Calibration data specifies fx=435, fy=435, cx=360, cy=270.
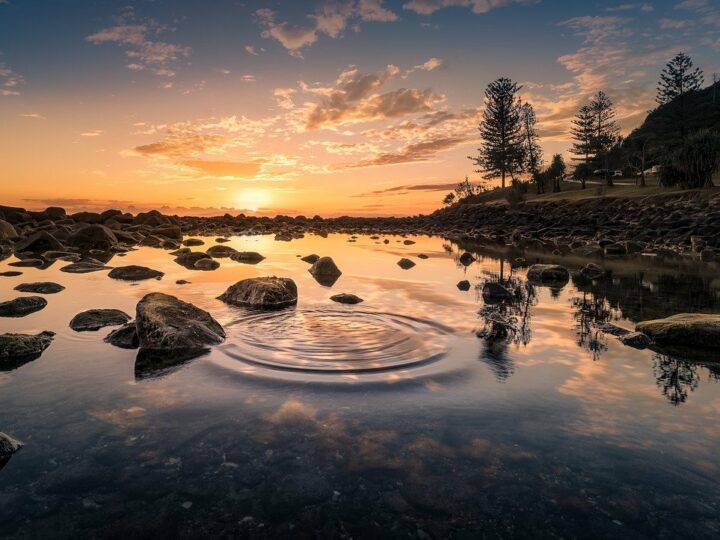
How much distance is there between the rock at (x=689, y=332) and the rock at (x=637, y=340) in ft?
0.75

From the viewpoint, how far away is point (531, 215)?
1930 inches

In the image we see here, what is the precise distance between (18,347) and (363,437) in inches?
216

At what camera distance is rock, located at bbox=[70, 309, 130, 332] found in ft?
25.8

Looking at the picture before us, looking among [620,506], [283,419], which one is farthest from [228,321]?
[620,506]

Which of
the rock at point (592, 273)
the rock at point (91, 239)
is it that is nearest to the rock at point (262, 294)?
the rock at point (592, 273)

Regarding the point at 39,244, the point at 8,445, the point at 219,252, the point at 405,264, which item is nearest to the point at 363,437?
the point at 8,445

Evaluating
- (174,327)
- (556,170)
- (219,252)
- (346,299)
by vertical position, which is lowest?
(346,299)

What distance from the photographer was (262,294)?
1012cm

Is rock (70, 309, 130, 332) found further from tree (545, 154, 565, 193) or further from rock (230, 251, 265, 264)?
tree (545, 154, 565, 193)

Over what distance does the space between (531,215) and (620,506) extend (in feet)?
163

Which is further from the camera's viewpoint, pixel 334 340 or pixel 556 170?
pixel 556 170

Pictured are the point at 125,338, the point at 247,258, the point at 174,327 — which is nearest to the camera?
the point at 174,327

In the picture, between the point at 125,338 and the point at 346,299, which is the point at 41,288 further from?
the point at 346,299

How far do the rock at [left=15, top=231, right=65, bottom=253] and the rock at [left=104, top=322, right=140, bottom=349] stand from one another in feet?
63.0
